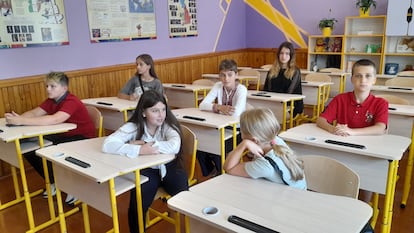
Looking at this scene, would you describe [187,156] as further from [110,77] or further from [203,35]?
[203,35]

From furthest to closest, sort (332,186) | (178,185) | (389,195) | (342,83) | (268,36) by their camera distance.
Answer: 1. (268,36)
2. (342,83)
3. (178,185)
4. (389,195)
5. (332,186)

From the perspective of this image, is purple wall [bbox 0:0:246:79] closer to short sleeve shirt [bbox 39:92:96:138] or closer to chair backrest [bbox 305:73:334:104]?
short sleeve shirt [bbox 39:92:96:138]

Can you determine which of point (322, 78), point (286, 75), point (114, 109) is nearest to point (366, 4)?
point (322, 78)

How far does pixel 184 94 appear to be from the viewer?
4.49 m

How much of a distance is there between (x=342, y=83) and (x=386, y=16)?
3.97ft

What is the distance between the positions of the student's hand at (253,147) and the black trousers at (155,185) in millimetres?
686

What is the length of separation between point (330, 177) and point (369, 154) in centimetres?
43

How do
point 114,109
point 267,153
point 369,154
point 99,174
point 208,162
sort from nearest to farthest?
point 267,153 → point 99,174 → point 369,154 → point 208,162 → point 114,109

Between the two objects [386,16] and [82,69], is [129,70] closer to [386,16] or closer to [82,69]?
[82,69]

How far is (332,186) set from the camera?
1674mm

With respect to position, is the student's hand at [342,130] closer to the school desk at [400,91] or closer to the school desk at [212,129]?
the school desk at [212,129]

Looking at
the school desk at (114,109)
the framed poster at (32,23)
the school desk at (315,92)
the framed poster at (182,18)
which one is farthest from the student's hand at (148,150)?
the framed poster at (182,18)

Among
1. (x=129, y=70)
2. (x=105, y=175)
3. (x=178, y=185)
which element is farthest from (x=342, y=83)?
(x=105, y=175)

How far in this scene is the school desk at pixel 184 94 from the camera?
4.31 metres
